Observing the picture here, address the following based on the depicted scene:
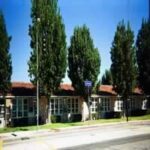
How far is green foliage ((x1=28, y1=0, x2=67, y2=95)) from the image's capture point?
97.6 ft

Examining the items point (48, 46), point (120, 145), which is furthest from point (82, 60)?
point (120, 145)

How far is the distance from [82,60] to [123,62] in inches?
271

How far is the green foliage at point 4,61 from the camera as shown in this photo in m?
27.9

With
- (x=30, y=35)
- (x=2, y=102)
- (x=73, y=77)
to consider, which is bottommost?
(x=2, y=102)

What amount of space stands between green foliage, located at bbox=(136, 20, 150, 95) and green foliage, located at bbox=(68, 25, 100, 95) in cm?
1051

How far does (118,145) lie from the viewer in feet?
52.6

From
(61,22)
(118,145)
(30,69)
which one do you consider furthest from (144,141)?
(61,22)

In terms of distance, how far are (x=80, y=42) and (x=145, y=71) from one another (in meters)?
12.7

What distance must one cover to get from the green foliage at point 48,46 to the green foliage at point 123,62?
9.76 metres

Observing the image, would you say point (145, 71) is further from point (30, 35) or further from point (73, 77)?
point (30, 35)

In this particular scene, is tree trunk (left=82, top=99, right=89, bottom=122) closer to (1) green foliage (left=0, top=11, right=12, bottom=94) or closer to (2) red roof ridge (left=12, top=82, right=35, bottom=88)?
(2) red roof ridge (left=12, top=82, right=35, bottom=88)

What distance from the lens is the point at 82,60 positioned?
3400 cm

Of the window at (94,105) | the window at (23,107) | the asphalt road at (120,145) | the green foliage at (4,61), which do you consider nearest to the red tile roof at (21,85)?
the window at (23,107)

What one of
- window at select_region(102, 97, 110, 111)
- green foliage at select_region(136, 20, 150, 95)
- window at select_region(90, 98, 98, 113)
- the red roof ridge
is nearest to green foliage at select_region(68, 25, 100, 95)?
window at select_region(90, 98, 98, 113)
